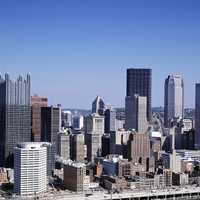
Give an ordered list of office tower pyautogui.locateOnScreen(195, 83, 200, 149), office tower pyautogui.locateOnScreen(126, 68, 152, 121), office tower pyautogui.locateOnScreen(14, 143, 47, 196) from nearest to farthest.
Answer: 1. office tower pyautogui.locateOnScreen(14, 143, 47, 196)
2. office tower pyautogui.locateOnScreen(195, 83, 200, 149)
3. office tower pyautogui.locateOnScreen(126, 68, 152, 121)

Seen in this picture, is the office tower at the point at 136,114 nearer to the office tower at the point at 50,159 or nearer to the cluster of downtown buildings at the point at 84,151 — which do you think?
the cluster of downtown buildings at the point at 84,151

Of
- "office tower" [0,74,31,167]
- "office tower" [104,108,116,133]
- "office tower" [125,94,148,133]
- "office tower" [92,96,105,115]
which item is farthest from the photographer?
"office tower" [92,96,105,115]

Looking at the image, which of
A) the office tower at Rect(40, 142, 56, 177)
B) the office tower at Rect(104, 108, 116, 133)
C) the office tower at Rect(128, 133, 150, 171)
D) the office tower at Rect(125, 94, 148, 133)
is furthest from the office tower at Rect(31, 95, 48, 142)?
the office tower at Rect(125, 94, 148, 133)

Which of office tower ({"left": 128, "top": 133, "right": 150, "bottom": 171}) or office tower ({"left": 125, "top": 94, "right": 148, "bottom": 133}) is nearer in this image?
office tower ({"left": 128, "top": 133, "right": 150, "bottom": 171})

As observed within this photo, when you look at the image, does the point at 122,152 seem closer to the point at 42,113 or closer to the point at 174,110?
the point at 42,113

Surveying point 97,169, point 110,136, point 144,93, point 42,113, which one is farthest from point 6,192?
point 144,93

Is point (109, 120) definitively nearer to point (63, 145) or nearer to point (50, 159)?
point (63, 145)

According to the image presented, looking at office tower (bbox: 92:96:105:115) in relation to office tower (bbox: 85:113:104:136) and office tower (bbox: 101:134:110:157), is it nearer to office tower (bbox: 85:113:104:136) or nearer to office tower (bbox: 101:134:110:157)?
office tower (bbox: 85:113:104:136)

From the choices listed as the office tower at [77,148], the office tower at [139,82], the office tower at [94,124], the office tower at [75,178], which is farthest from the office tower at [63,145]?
the office tower at [139,82]

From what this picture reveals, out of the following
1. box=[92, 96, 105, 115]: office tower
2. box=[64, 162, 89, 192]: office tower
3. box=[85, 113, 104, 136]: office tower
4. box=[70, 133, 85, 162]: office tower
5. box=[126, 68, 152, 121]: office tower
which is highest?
box=[126, 68, 152, 121]: office tower
